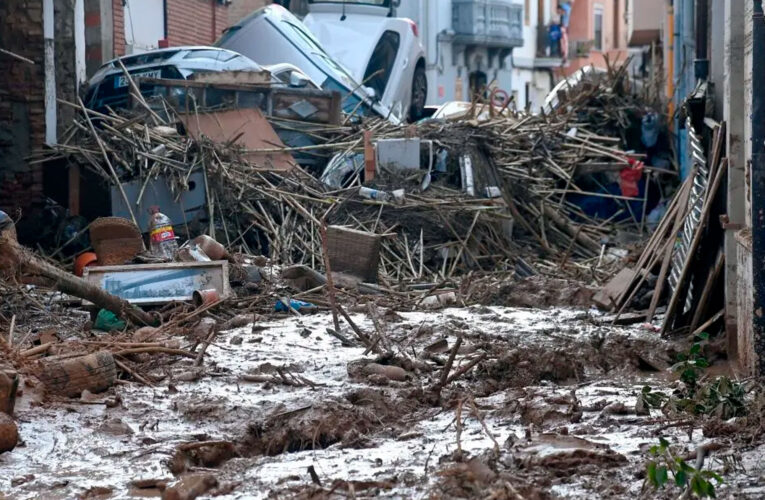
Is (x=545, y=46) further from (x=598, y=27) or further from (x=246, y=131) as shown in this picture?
(x=246, y=131)

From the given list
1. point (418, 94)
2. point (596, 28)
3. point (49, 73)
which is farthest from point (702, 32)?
point (596, 28)

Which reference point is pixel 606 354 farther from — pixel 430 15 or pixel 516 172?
pixel 430 15

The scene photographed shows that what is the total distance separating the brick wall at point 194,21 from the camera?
22.0 meters

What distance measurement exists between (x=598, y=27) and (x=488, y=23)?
14295mm

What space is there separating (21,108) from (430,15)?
28.8 metres

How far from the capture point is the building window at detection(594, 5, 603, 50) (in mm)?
55781

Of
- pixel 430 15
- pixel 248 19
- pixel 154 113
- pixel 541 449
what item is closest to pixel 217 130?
pixel 154 113

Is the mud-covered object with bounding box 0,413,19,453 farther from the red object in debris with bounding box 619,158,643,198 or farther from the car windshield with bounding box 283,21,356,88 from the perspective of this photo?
the car windshield with bounding box 283,21,356,88

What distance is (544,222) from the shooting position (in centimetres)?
1450

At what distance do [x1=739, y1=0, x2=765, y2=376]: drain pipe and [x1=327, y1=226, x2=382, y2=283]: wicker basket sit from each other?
17.8 ft

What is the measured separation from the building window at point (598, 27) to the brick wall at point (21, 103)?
44.9 metres

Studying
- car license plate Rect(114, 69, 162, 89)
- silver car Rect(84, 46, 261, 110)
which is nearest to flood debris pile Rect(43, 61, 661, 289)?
car license plate Rect(114, 69, 162, 89)

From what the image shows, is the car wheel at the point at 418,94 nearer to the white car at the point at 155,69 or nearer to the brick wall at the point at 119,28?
the brick wall at the point at 119,28

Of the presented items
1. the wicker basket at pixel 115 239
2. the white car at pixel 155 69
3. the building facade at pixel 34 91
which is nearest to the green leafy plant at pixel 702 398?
the wicker basket at pixel 115 239
